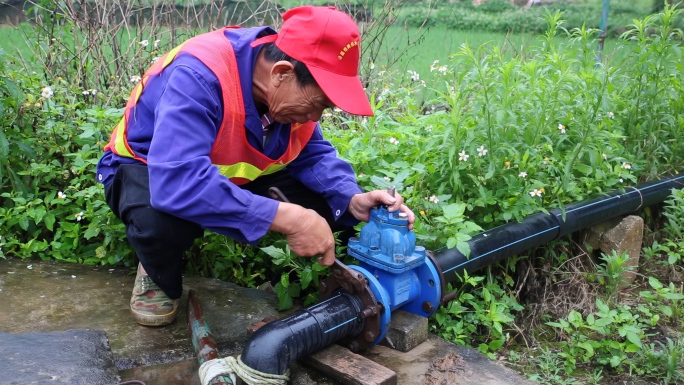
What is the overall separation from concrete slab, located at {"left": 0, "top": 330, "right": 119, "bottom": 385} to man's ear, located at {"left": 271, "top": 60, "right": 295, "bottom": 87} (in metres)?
1.05

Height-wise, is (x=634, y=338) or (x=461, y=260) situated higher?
(x=461, y=260)

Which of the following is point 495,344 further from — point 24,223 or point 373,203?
point 24,223

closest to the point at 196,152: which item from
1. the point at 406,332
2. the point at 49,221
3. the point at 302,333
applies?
the point at 302,333

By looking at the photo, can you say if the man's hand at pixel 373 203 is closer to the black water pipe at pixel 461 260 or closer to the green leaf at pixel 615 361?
the black water pipe at pixel 461 260

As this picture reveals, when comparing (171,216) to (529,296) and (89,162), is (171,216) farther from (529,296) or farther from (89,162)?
(529,296)

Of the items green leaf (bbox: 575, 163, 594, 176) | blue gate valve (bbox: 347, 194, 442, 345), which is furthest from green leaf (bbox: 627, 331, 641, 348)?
green leaf (bbox: 575, 163, 594, 176)

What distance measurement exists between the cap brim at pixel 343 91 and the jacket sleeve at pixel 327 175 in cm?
57

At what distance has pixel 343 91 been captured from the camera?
2.25 meters

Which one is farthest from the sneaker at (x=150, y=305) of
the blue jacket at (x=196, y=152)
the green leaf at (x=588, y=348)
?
the green leaf at (x=588, y=348)

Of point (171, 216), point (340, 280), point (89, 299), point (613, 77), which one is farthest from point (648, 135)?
point (89, 299)

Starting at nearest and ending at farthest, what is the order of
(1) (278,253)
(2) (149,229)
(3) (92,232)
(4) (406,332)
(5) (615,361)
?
(2) (149,229) → (4) (406,332) → (5) (615,361) → (1) (278,253) → (3) (92,232)

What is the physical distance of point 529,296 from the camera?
332cm

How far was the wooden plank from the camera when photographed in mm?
2215

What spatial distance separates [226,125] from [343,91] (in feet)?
1.42
